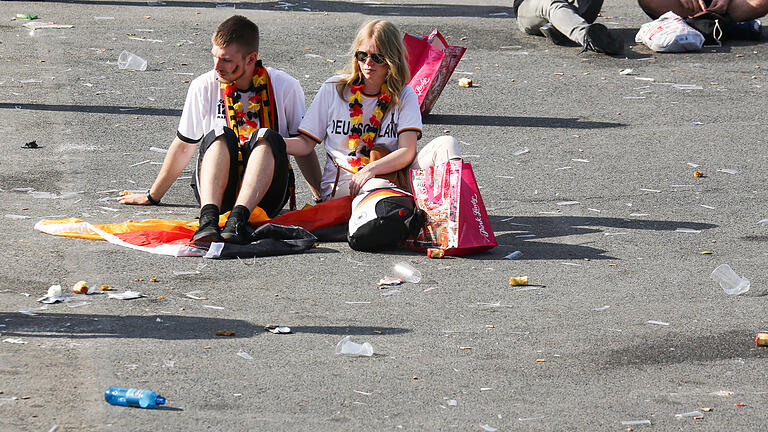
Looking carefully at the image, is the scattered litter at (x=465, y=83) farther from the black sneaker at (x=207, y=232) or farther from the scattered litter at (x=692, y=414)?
the scattered litter at (x=692, y=414)

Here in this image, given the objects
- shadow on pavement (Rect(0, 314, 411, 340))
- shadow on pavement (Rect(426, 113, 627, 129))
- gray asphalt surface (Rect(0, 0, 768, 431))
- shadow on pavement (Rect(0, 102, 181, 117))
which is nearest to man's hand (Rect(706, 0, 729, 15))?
gray asphalt surface (Rect(0, 0, 768, 431))

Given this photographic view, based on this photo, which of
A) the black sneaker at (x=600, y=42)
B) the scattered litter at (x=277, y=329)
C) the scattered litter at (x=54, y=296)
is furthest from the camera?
the black sneaker at (x=600, y=42)

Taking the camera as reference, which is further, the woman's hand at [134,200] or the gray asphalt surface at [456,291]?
the woman's hand at [134,200]

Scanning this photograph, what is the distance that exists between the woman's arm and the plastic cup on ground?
0.67m

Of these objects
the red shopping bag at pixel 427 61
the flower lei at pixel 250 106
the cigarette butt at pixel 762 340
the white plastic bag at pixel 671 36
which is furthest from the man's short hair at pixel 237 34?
the white plastic bag at pixel 671 36

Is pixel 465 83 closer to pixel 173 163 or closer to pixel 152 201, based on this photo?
pixel 152 201

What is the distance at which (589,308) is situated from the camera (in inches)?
210

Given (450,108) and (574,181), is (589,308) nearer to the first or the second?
(574,181)

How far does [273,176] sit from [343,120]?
22.7 inches

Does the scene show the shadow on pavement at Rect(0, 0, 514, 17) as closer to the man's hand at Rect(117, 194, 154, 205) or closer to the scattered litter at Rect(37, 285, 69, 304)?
the man's hand at Rect(117, 194, 154, 205)

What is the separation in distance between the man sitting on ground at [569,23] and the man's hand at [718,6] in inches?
45.7

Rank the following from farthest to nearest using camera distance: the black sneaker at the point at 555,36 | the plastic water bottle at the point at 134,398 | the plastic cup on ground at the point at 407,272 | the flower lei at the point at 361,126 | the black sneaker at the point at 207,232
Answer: the black sneaker at the point at 555,36, the flower lei at the point at 361,126, the black sneaker at the point at 207,232, the plastic cup on ground at the point at 407,272, the plastic water bottle at the point at 134,398

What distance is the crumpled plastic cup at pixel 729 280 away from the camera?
5.62 meters

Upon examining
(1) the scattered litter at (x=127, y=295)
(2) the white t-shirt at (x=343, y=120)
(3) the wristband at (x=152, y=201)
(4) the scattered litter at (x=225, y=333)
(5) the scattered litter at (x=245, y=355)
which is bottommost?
(3) the wristband at (x=152, y=201)
